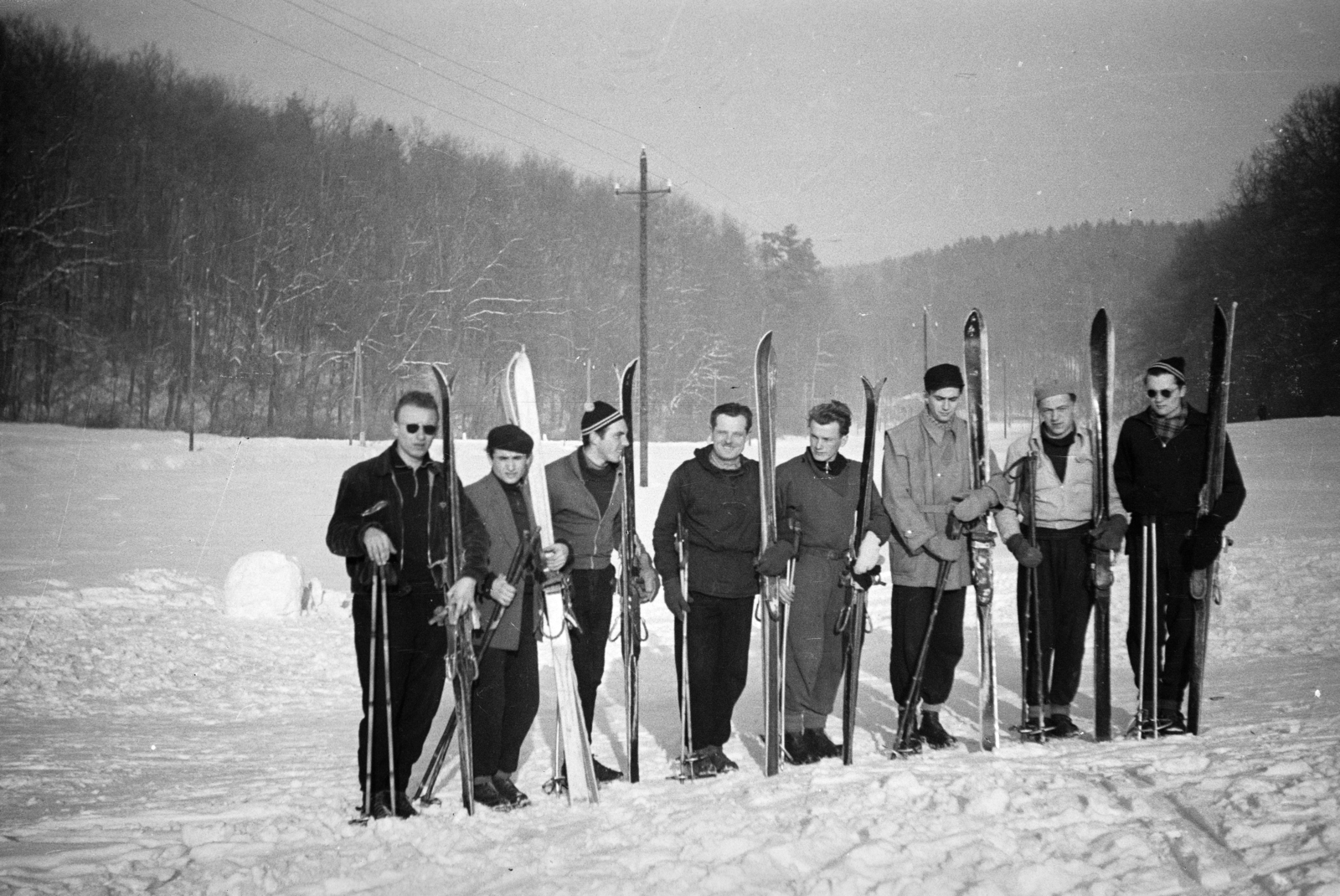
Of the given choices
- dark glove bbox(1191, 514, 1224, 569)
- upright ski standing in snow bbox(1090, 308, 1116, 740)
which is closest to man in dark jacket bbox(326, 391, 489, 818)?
upright ski standing in snow bbox(1090, 308, 1116, 740)

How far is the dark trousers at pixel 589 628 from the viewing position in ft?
16.1

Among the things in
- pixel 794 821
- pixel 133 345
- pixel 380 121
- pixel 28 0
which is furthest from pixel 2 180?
pixel 794 821

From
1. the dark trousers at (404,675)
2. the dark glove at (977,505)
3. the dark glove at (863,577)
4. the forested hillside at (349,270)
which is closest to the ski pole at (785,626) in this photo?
the dark glove at (863,577)

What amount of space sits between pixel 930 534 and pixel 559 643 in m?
1.85

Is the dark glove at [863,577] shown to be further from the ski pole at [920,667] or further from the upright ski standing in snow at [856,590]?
the ski pole at [920,667]

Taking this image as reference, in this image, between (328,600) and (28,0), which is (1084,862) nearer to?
(328,600)

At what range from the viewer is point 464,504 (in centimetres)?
454

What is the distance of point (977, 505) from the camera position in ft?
16.8

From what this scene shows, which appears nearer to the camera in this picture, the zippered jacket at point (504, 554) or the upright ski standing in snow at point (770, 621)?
the zippered jacket at point (504, 554)

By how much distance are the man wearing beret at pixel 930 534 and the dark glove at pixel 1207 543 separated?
0.92 metres

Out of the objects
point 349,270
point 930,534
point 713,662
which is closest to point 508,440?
point 713,662

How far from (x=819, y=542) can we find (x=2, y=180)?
29963mm

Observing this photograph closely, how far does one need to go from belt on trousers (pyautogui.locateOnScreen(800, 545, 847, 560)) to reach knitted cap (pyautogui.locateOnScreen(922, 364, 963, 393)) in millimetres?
921

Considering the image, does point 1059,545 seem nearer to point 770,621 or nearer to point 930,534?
point 930,534
